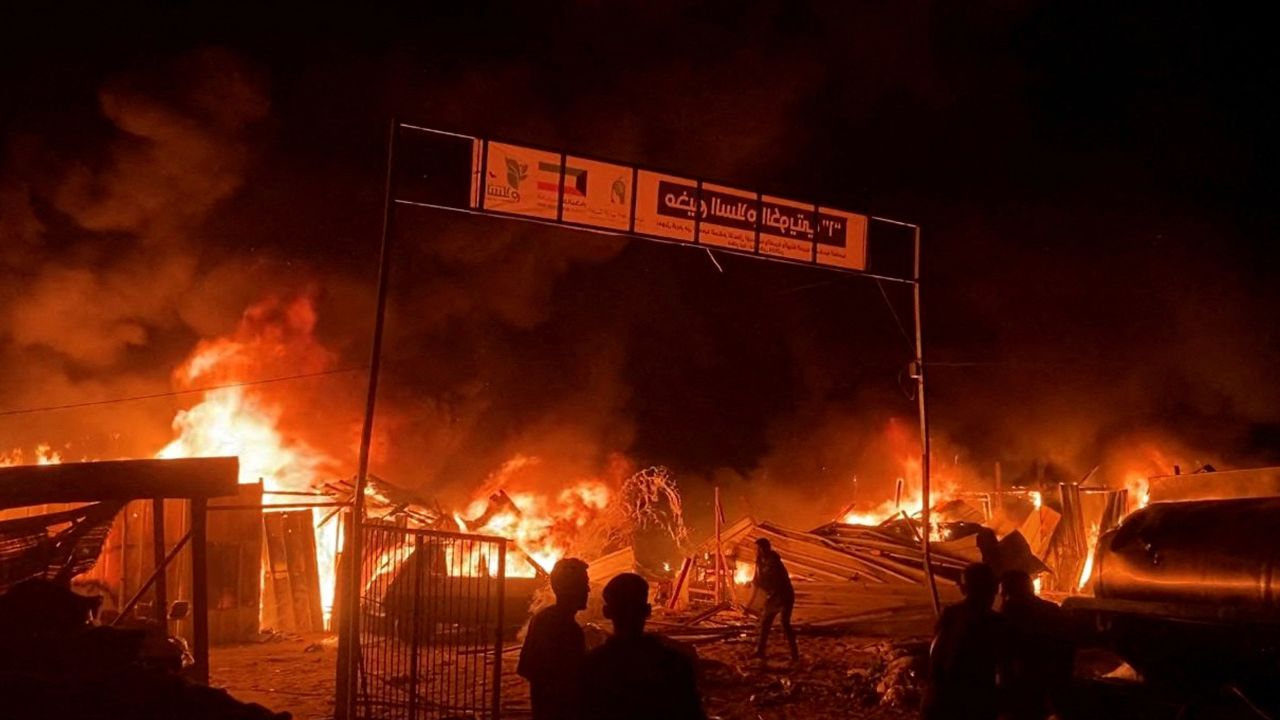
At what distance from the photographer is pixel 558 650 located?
4320 mm

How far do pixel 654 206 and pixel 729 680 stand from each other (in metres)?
6.05

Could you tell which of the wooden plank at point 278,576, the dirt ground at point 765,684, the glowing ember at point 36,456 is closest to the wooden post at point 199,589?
the dirt ground at point 765,684

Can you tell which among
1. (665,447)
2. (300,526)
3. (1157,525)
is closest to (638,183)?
(1157,525)

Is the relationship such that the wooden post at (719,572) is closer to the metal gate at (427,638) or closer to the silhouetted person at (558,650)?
the metal gate at (427,638)

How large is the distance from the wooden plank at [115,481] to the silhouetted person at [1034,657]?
5161 mm

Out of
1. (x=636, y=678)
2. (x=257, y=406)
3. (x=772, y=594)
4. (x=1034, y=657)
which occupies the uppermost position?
(x=257, y=406)

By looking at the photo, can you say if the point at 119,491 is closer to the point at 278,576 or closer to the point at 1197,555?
the point at 1197,555

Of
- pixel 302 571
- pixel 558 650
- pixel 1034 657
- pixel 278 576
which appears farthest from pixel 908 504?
pixel 558 650

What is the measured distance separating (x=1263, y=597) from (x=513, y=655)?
32.3 ft

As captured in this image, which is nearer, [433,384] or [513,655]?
[513,655]

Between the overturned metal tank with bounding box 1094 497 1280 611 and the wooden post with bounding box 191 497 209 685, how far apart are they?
6405 mm

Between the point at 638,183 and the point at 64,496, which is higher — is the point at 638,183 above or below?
above

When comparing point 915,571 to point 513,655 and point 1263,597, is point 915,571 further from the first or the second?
point 1263,597

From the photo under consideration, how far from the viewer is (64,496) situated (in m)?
5.70
